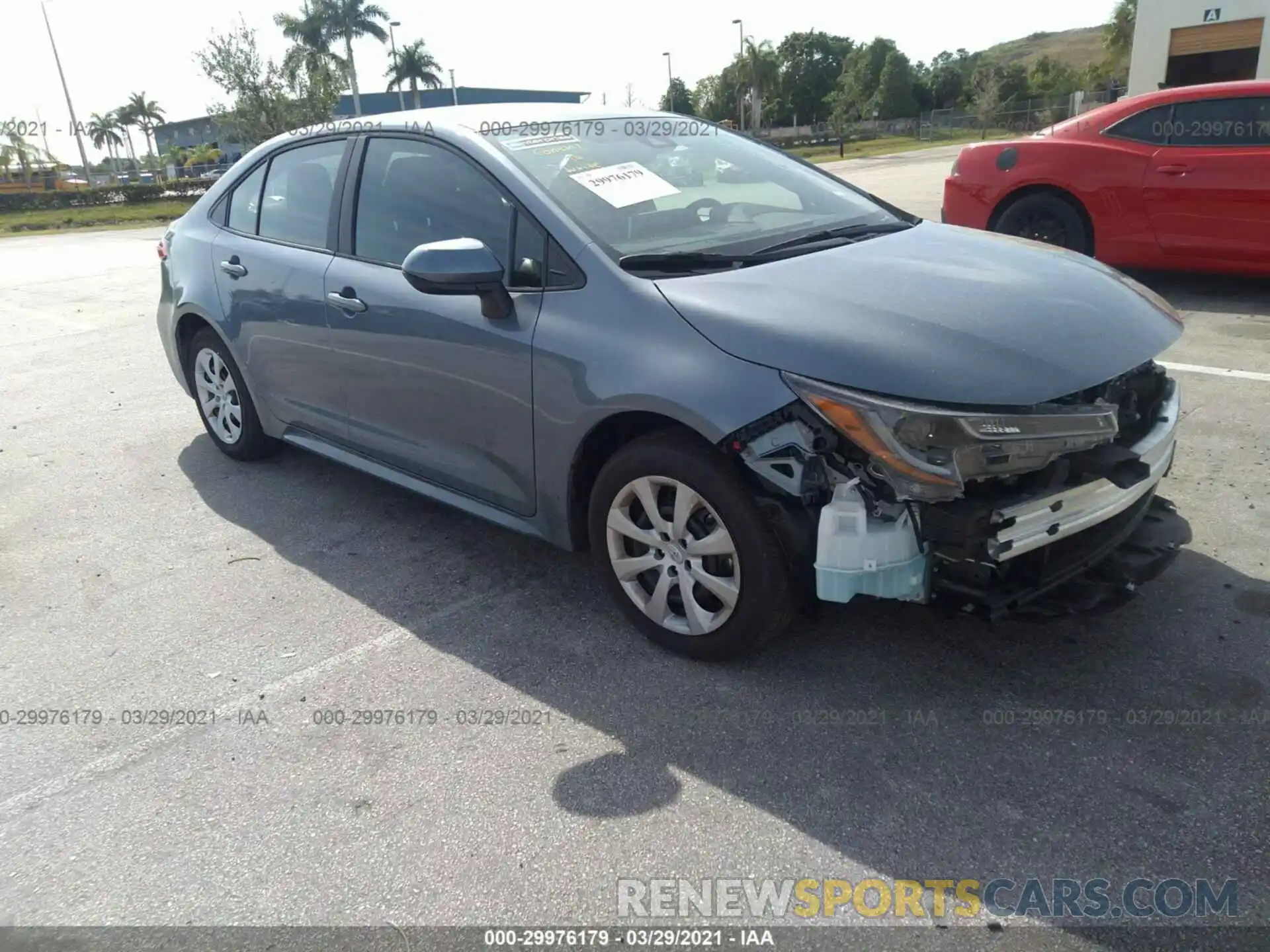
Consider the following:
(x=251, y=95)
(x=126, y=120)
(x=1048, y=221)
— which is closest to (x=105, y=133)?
(x=126, y=120)

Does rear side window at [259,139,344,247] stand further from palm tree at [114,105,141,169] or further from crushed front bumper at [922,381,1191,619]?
palm tree at [114,105,141,169]

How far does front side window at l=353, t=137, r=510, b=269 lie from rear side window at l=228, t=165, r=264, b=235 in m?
0.96

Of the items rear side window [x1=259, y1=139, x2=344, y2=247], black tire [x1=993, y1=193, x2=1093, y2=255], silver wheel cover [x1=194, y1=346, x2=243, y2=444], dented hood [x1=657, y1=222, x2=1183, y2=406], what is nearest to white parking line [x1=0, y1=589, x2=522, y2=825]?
dented hood [x1=657, y1=222, x2=1183, y2=406]

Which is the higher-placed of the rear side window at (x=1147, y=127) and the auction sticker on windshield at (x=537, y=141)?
the auction sticker on windshield at (x=537, y=141)

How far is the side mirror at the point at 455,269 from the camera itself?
3.09m

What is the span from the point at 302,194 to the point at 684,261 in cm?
210

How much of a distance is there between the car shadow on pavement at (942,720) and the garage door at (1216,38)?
24423mm

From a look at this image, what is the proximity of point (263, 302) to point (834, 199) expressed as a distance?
2.51m

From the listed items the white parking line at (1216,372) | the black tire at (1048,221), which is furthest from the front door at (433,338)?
the black tire at (1048,221)

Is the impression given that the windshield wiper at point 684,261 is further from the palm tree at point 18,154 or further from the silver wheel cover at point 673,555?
the palm tree at point 18,154

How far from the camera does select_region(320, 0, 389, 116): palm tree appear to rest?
59.5 metres

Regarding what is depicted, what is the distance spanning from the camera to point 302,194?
430cm

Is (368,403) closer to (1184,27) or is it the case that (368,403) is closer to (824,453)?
(824,453)

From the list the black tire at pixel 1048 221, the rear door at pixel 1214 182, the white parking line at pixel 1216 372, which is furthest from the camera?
the black tire at pixel 1048 221
